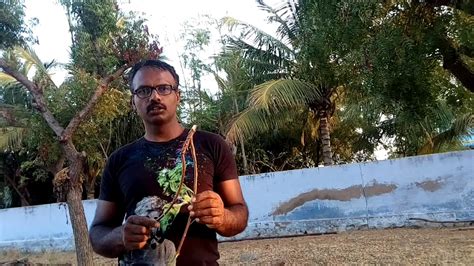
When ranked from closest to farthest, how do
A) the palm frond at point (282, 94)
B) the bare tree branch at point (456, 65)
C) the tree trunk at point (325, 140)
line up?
the bare tree branch at point (456, 65) < the palm frond at point (282, 94) < the tree trunk at point (325, 140)

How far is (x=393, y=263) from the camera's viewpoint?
6516 mm

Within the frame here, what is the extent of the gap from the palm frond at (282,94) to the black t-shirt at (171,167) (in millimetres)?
8980

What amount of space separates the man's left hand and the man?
0.04 metres

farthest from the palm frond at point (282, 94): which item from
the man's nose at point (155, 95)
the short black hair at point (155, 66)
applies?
the man's nose at point (155, 95)

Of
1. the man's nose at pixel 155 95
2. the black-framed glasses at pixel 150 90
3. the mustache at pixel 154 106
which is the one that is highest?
the black-framed glasses at pixel 150 90

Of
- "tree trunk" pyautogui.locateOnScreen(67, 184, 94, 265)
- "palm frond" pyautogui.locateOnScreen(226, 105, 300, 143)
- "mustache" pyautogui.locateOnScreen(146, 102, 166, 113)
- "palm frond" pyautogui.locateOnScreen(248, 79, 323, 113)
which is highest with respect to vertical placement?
"palm frond" pyautogui.locateOnScreen(248, 79, 323, 113)

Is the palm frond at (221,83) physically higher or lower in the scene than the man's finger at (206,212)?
higher

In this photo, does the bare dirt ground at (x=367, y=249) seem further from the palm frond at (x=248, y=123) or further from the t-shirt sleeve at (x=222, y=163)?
the t-shirt sleeve at (x=222, y=163)

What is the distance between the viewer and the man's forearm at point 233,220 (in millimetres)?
1625

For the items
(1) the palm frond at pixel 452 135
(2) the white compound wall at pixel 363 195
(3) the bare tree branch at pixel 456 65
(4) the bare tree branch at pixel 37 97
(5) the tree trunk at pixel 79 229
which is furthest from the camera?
(1) the palm frond at pixel 452 135

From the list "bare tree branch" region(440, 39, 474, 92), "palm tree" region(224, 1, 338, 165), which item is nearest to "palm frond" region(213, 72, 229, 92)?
"palm tree" region(224, 1, 338, 165)

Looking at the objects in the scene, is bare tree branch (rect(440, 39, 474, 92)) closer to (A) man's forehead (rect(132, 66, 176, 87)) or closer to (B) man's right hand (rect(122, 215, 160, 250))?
(A) man's forehead (rect(132, 66, 176, 87))

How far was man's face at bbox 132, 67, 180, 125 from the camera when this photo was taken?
Answer: 71.0 inches

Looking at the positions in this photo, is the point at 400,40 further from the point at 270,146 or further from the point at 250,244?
the point at 270,146
